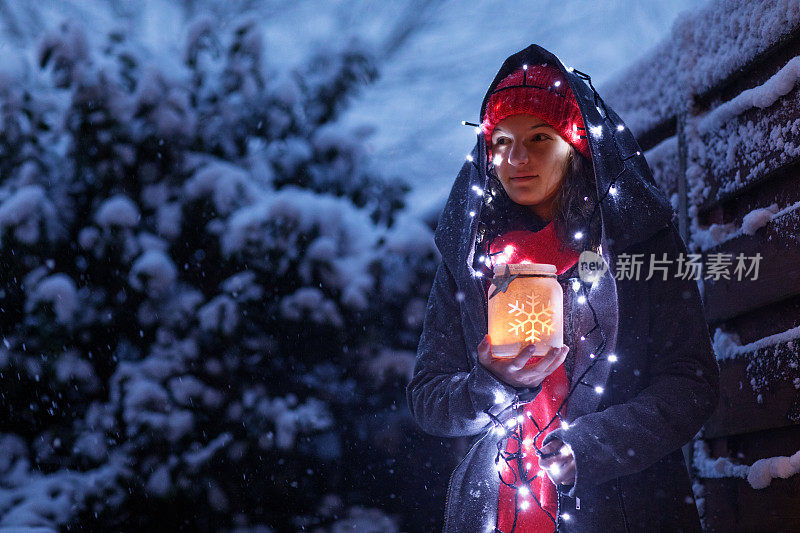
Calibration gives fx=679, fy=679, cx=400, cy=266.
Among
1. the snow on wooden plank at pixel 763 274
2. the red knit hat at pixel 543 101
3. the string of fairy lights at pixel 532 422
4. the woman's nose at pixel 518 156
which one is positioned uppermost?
the red knit hat at pixel 543 101

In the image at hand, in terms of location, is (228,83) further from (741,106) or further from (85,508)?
(741,106)

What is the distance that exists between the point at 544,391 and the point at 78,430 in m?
2.20

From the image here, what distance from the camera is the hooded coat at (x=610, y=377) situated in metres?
1.33

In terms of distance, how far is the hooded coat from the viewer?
1327mm

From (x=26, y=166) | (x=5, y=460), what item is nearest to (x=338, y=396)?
(x=5, y=460)

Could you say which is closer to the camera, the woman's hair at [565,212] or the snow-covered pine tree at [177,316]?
the woman's hair at [565,212]

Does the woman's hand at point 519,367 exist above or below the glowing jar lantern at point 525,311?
below

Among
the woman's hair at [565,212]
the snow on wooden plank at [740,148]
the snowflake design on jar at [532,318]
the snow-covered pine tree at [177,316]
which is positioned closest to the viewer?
the snowflake design on jar at [532,318]

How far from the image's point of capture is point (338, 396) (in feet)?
9.54

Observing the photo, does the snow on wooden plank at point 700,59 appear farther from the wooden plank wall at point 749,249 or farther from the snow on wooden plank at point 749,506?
the snow on wooden plank at point 749,506

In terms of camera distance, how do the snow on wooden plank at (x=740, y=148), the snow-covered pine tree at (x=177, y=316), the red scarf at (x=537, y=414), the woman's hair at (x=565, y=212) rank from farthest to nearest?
the snow-covered pine tree at (x=177, y=316) < the snow on wooden plank at (x=740, y=148) < the woman's hair at (x=565, y=212) < the red scarf at (x=537, y=414)

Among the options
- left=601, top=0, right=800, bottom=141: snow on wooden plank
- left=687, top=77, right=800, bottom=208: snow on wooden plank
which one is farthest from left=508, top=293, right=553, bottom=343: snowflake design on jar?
left=601, top=0, right=800, bottom=141: snow on wooden plank

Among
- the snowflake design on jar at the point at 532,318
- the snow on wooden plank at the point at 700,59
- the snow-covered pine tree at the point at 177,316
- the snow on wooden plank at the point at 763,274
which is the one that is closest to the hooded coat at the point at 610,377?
the snowflake design on jar at the point at 532,318

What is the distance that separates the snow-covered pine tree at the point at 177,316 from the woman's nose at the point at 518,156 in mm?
1249
